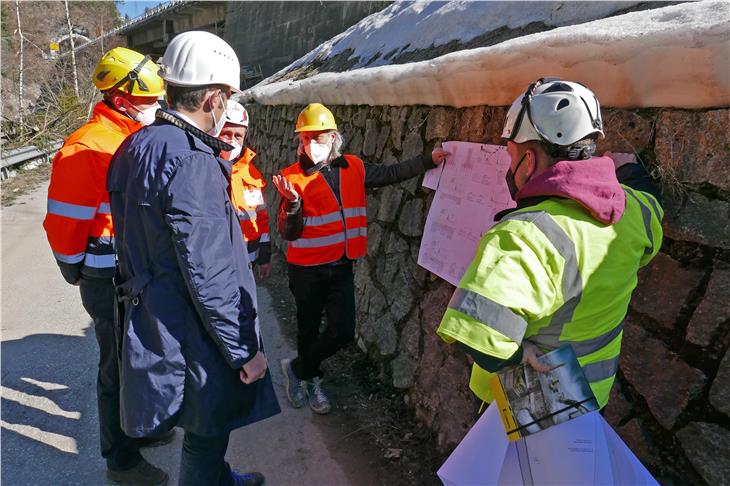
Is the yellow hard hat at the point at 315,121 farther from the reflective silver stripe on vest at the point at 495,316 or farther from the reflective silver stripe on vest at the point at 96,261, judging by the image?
the reflective silver stripe on vest at the point at 495,316

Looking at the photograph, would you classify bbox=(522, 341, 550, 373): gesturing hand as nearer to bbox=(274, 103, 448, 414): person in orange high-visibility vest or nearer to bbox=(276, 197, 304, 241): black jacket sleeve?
bbox=(274, 103, 448, 414): person in orange high-visibility vest

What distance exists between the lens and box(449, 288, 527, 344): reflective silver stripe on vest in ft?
4.17

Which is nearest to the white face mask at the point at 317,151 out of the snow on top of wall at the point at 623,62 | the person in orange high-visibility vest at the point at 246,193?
the person in orange high-visibility vest at the point at 246,193

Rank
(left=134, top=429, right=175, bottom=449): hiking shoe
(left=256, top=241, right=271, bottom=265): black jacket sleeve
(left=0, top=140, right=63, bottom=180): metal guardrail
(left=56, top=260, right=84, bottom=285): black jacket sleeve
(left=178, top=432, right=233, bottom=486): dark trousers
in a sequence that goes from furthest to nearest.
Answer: (left=0, top=140, right=63, bottom=180): metal guardrail
(left=256, top=241, right=271, bottom=265): black jacket sleeve
(left=134, top=429, right=175, bottom=449): hiking shoe
(left=56, top=260, right=84, bottom=285): black jacket sleeve
(left=178, top=432, right=233, bottom=486): dark trousers

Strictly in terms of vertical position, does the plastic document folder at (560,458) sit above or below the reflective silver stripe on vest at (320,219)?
below

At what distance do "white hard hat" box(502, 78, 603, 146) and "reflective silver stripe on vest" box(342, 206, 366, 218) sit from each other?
65.6 inches

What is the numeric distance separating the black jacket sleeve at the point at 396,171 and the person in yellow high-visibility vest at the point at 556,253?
1.33 m

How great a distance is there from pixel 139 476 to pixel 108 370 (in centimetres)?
60

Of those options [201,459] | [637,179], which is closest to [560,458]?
[637,179]

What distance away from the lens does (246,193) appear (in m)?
3.44

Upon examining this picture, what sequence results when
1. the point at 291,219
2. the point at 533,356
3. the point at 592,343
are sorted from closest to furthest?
the point at 533,356, the point at 592,343, the point at 291,219

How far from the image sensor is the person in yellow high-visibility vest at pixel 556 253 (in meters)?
1.28

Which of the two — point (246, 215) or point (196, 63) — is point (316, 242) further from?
point (196, 63)

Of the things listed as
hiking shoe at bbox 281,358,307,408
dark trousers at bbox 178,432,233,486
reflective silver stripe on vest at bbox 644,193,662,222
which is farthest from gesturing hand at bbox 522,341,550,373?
hiking shoe at bbox 281,358,307,408
